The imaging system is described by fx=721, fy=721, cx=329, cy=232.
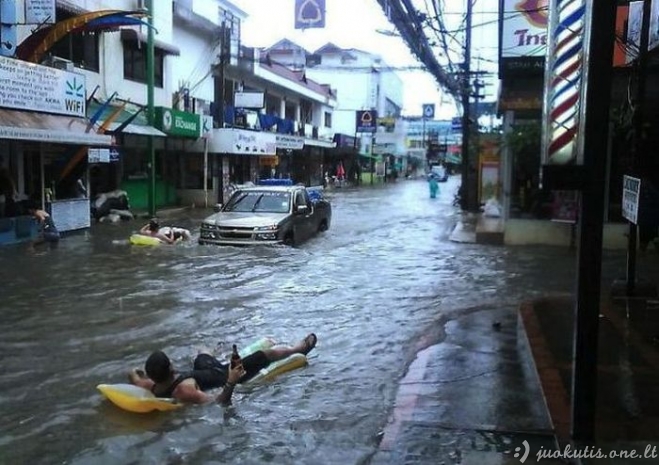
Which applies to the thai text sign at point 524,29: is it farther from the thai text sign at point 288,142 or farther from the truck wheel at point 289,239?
the thai text sign at point 288,142

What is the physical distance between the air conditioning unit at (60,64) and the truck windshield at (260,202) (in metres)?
6.17

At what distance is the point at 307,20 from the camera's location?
18219 mm

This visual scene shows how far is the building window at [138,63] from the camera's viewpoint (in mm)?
24453

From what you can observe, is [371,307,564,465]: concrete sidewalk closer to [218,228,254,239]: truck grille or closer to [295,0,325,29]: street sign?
[218,228,254,239]: truck grille

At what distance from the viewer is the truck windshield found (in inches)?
649

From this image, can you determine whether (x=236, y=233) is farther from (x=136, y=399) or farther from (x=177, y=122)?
(x=177, y=122)

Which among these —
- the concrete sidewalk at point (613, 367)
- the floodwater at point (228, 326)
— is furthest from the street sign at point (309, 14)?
the concrete sidewalk at point (613, 367)

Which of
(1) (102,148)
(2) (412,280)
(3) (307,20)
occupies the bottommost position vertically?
(2) (412,280)

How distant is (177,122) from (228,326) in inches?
695

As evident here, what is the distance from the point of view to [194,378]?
6121 millimetres

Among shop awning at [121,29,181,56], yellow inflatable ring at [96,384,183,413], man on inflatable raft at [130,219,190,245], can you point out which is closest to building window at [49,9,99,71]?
shop awning at [121,29,181,56]

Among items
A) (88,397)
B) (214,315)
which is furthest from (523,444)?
(214,315)

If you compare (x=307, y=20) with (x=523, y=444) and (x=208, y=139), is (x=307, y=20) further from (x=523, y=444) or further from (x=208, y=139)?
(x=523, y=444)

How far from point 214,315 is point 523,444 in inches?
219
